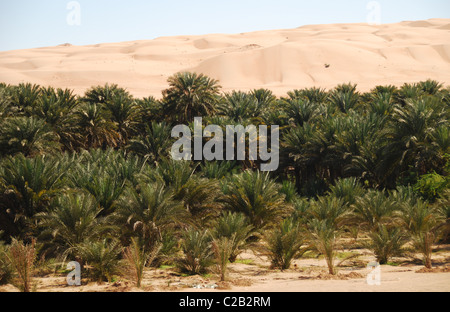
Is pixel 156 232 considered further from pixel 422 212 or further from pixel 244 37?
pixel 244 37

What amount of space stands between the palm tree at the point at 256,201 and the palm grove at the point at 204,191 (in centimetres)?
4

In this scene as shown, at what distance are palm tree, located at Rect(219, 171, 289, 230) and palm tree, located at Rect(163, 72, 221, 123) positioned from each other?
10.5 metres

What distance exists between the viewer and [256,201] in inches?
750

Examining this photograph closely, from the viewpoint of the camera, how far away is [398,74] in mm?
87438

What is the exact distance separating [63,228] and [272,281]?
602 cm

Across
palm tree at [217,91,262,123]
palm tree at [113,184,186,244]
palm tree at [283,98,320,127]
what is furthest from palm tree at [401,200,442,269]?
palm tree at [217,91,262,123]

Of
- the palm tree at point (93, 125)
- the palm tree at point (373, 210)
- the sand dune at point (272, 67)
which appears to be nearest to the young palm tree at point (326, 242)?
the palm tree at point (373, 210)

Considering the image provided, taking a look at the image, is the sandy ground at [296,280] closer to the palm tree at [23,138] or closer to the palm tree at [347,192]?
the palm tree at [347,192]

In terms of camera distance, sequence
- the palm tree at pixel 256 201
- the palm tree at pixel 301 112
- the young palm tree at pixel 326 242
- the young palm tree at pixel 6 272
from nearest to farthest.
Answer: the young palm tree at pixel 6 272 < the young palm tree at pixel 326 242 < the palm tree at pixel 256 201 < the palm tree at pixel 301 112

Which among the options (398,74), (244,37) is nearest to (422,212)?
(398,74)

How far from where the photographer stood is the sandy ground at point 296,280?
11.2 m

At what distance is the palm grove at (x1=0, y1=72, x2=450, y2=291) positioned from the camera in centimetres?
1473

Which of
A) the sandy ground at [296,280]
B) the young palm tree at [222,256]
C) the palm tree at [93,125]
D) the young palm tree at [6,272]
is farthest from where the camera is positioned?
the palm tree at [93,125]

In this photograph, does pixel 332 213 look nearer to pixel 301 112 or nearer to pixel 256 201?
pixel 256 201
